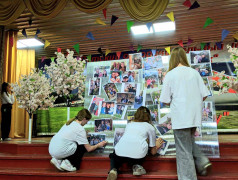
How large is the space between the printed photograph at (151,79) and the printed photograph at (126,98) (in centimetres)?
30

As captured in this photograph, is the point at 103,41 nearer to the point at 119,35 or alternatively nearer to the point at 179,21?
the point at 119,35

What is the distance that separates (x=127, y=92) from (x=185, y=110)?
1629 millimetres

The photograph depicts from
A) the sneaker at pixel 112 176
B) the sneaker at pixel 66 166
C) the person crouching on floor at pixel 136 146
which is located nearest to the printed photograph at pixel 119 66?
the person crouching on floor at pixel 136 146

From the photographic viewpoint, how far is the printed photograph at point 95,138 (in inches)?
153

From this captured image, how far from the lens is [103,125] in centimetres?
395

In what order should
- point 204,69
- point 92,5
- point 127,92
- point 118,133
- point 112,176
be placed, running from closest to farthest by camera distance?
point 112,176, point 204,69, point 118,133, point 127,92, point 92,5

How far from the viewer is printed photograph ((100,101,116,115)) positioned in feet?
13.1

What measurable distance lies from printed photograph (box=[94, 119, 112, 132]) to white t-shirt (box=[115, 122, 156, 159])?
2.50 feet

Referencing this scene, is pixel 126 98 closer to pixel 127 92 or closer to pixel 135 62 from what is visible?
pixel 127 92

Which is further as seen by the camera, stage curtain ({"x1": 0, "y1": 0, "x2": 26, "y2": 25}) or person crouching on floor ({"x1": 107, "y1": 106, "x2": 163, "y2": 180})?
stage curtain ({"x1": 0, "y1": 0, "x2": 26, "y2": 25})

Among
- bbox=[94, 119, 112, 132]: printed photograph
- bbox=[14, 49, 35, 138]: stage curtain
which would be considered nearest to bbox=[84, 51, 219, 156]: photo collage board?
bbox=[94, 119, 112, 132]: printed photograph

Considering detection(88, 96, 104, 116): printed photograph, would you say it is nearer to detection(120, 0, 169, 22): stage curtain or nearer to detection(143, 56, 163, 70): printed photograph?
detection(143, 56, 163, 70): printed photograph

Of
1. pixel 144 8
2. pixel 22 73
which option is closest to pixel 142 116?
pixel 144 8

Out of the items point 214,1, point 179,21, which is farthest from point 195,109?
point 179,21
